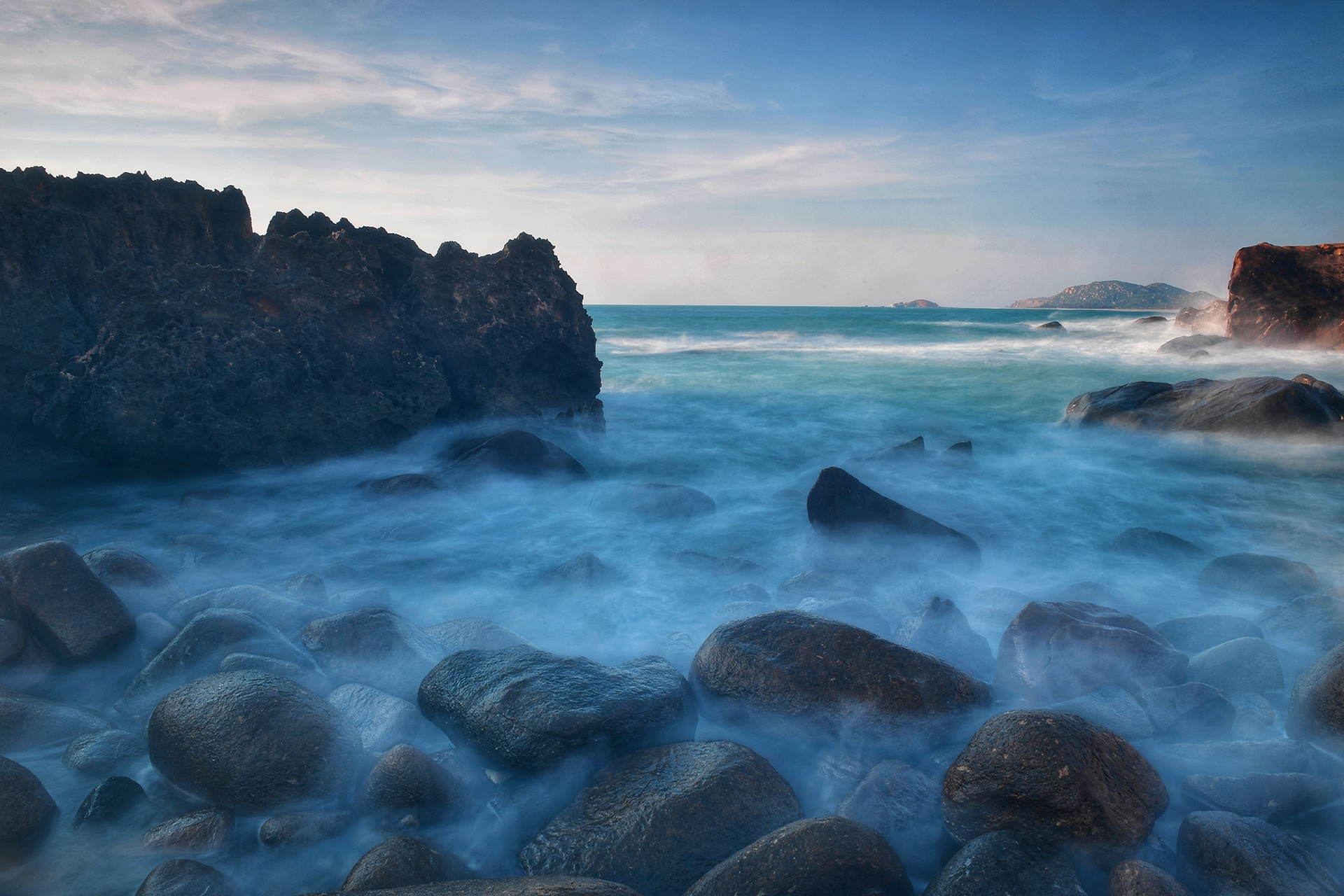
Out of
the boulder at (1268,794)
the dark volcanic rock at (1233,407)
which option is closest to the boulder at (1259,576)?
the boulder at (1268,794)

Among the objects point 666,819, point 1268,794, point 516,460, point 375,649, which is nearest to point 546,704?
point 666,819

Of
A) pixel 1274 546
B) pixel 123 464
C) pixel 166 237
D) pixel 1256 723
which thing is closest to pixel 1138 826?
pixel 1256 723

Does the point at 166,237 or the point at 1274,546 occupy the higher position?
the point at 166,237

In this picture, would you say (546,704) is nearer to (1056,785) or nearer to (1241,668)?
(1056,785)

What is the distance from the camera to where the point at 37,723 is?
3.51 meters

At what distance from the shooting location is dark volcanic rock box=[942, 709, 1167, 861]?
2.68m

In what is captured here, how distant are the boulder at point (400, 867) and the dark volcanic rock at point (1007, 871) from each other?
180 cm

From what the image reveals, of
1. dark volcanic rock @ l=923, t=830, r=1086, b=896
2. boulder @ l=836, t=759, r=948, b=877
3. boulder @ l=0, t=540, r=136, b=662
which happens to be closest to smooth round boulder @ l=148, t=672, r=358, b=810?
boulder @ l=0, t=540, r=136, b=662

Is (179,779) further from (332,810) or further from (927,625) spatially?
(927,625)

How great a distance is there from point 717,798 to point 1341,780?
2.90 meters

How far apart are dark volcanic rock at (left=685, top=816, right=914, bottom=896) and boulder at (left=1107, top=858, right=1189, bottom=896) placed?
2.41 ft

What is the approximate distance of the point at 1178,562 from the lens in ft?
21.9

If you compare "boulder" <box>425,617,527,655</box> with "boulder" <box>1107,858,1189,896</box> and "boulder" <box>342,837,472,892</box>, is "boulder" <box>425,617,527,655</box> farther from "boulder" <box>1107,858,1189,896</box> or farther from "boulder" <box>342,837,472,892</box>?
"boulder" <box>1107,858,1189,896</box>

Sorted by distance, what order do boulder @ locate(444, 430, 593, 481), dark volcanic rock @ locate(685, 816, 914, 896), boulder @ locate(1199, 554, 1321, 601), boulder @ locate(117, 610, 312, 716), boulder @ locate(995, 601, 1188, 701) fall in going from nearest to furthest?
dark volcanic rock @ locate(685, 816, 914, 896)
boulder @ locate(117, 610, 312, 716)
boulder @ locate(995, 601, 1188, 701)
boulder @ locate(1199, 554, 1321, 601)
boulder @ locate(444, 430, 593, 481)
